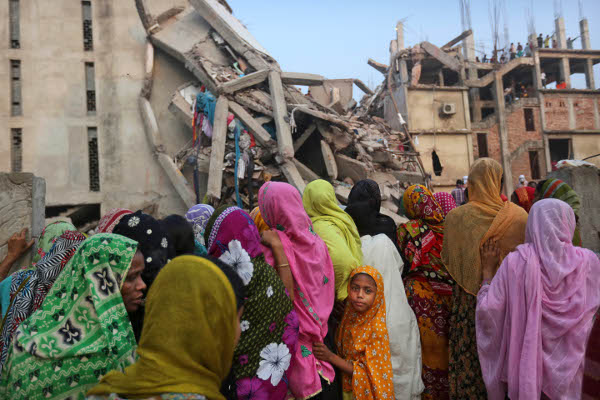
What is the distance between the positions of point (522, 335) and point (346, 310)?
1.14 m

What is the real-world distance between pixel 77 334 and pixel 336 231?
1.82 metres

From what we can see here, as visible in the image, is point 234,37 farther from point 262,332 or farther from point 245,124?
point 262,332

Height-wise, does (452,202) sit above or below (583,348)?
above

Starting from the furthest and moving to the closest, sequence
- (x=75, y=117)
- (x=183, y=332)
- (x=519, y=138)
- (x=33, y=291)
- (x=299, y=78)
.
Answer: (x=519, y=138) < (x=75, y=117) < (x=299, y=78) < (x=33, y=291) < (x=183, y=332)

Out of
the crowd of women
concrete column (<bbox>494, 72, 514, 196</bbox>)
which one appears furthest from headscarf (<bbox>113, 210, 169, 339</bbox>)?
concrete column (<bbox>494, 72, 514, 196</bbox>)

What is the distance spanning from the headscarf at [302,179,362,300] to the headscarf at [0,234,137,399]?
1.49 meters

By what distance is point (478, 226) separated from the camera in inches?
115

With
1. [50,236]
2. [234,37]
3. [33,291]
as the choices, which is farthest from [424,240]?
[234,37]

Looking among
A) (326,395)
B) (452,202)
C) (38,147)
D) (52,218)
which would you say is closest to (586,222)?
(452,202)

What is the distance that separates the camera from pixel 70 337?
5.90ft

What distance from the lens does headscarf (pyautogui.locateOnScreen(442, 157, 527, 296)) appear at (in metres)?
2.85

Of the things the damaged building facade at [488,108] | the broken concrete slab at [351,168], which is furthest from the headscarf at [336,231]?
the damaged building facade at [488,108]

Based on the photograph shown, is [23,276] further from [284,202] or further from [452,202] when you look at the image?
[452,202]

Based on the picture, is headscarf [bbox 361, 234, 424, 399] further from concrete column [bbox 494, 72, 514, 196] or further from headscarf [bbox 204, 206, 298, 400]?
concrete column [bbox 494, 72, 514, 196]
